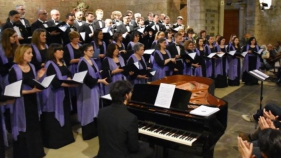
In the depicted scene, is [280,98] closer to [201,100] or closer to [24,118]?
[201,100]

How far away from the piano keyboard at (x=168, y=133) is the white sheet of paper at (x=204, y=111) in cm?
23

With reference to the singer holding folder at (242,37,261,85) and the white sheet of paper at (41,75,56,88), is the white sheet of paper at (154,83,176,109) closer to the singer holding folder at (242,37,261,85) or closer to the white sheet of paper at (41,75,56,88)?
the white sheet of paper at (41,75,56,88)

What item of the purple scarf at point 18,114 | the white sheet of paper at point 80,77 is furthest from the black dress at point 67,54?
the purple scarf at point 18,114

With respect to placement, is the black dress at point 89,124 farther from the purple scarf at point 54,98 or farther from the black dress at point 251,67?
the black dress at point 251,67

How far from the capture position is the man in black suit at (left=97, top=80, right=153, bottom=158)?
2684mm

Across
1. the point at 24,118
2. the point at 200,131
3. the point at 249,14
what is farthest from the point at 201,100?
the point at 249,14

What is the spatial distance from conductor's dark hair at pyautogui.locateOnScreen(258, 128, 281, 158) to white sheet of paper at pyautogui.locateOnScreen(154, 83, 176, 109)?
1.26m

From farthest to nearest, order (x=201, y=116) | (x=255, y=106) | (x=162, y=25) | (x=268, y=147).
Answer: (x=162, y=25), (x=255, y=106), (x=201, y=116), (x=268, y=147)

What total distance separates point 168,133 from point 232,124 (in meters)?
2.85

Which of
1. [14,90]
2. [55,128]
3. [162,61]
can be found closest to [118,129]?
[14,90]

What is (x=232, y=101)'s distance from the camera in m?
7.18

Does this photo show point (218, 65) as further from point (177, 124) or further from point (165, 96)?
point (177, 124)

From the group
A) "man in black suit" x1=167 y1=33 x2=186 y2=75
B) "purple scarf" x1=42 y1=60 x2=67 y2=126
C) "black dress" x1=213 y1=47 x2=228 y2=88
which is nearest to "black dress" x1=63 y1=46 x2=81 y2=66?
"purple scarf" x1=42 y1=60 x2=67 y2=126

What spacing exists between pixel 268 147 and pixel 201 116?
99 cm
